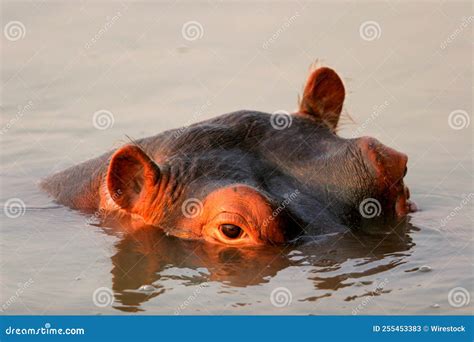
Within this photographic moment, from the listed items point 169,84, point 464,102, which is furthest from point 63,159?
point 464,102

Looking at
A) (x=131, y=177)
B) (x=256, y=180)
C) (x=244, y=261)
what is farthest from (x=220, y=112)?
(x=244, y=261)

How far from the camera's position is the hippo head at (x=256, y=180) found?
7.92 metres

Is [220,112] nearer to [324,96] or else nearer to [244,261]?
[324,96]

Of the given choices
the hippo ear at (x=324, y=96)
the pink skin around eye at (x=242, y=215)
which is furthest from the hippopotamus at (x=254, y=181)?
the hippo ear at (x=324, y=96)

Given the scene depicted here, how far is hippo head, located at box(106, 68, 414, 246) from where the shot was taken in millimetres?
7918

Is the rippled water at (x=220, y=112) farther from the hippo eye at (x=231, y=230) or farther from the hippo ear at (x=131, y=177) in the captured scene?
the hippo ear at (x=131, y=177)

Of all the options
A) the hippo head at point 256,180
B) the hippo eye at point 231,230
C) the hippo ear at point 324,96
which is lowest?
the hippo eye at point 231,230

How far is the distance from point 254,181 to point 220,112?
4.02 meters

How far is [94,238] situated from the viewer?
883cm

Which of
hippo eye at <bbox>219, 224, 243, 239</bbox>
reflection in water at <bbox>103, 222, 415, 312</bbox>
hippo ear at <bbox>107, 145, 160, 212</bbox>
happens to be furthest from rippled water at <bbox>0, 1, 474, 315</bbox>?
hippo ear at <bbox>107, 145, 160, 212</bbox>

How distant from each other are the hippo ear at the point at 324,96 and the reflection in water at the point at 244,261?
4.32 feet

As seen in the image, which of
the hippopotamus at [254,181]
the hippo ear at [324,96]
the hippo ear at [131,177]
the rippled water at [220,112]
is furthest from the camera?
the hippo ear at [324,96]

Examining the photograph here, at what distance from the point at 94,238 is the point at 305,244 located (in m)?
1.89

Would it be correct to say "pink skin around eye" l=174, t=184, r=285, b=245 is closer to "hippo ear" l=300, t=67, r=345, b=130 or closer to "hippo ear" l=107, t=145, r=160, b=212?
"hippo ear" l=107, t=145, r=160, b=212
